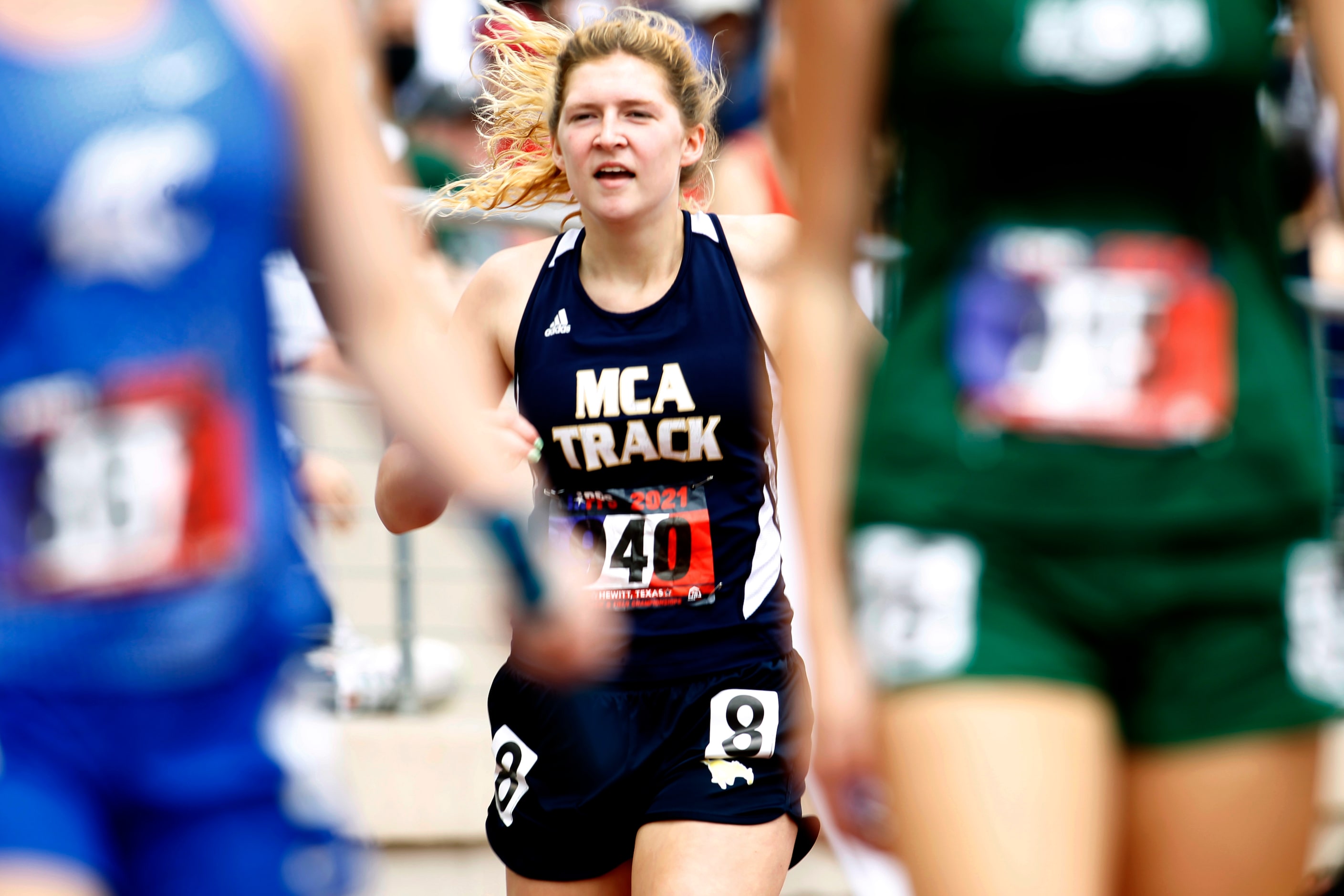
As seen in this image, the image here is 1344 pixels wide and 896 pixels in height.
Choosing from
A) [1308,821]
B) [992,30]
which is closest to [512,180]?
[992,30]

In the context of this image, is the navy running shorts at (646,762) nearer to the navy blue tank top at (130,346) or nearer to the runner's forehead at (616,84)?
the runner's forehead at (616,84)

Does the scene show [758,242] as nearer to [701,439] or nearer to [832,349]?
[701,439]

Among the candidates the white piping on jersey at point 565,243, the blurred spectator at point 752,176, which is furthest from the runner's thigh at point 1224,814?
the blurred spectator at point 752,176

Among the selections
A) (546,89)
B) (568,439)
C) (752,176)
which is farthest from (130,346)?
(752,176)

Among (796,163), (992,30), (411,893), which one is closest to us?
(992,30)

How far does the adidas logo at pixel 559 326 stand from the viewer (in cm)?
404

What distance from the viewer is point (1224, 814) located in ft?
7.08

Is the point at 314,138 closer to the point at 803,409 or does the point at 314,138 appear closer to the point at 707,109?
the point at 803,409

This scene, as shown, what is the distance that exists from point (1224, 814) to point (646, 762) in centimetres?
187

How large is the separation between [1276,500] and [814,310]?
588 millimetres

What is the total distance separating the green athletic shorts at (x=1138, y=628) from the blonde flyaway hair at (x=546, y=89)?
2330 mm

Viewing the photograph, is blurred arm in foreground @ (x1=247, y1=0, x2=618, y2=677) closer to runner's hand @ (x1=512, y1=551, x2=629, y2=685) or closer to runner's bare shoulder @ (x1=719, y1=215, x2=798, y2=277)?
runner's hand @ (x1=512, y1=551, x2=629, y2=685)

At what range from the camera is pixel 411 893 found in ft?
19.1

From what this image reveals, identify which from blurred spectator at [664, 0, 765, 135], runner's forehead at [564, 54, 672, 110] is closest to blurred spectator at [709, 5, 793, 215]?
blurred spectator at [664, 0, 765, 135]
